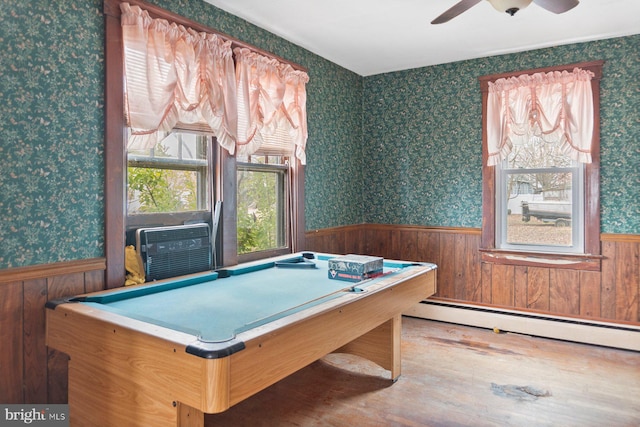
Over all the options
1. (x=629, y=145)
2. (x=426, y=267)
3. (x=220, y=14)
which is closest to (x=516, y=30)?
(x=629, y=145)

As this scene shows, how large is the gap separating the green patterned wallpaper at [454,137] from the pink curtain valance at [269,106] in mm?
1348

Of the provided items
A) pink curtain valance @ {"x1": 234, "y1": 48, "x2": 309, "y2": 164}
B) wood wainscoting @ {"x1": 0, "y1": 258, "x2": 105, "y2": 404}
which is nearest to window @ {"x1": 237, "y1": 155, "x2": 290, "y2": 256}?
pink curtain valance @ {"x1": 234, "y1": 48, "x2": 309, "y2": 164}

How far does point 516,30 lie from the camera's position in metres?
3.64

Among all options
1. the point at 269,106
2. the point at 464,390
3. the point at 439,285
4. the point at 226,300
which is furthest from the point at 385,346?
the point at 269,106

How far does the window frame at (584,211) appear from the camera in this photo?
381cm

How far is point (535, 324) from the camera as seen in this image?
4066 millimetres

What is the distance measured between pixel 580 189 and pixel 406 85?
2012 mm

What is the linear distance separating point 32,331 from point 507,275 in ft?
12.7

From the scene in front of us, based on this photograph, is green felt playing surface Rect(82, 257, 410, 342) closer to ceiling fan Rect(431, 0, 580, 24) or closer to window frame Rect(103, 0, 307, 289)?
window frame Rect(103, 0, 307, 289)

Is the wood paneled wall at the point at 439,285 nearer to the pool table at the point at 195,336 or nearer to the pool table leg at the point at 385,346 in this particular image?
the pool table at the point at 195,336

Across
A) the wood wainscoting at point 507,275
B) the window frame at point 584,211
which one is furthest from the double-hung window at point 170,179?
the window frame at point 584,211

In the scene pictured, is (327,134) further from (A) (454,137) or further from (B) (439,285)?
(B) (439,285)

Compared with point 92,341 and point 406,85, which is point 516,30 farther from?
point 92,341

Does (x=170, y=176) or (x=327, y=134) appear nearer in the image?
Result: (x=170, y=176)
